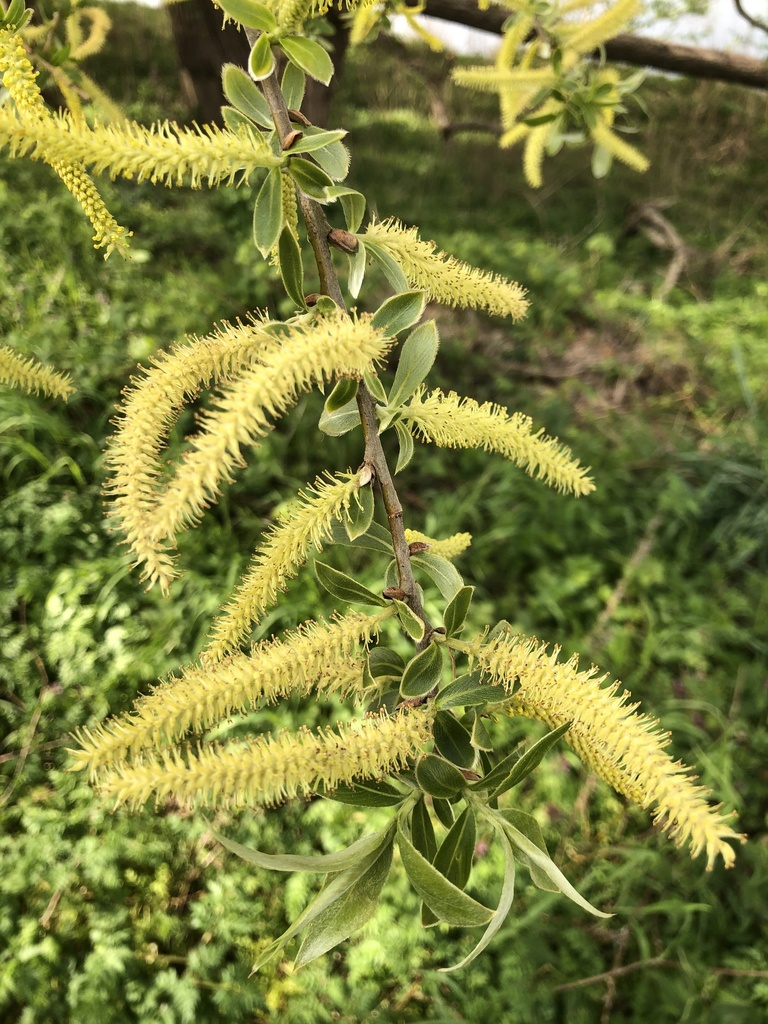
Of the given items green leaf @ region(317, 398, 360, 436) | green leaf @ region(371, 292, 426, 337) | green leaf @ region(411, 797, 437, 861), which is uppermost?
green leaf @ region(371, 292, 426, 337)

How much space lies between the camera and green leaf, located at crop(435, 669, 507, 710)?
75cm

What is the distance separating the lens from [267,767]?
583 mm

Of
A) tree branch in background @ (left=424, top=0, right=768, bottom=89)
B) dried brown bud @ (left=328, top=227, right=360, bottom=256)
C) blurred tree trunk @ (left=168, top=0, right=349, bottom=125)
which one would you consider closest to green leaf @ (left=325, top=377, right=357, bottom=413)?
dried brown bud @ (left=328, top=227, right=360, bottom=256)

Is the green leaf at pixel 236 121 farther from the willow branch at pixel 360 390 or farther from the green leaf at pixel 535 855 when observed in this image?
the green leaf at pixel 535 855

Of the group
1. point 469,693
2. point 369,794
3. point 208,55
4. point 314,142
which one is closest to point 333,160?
point 314,142

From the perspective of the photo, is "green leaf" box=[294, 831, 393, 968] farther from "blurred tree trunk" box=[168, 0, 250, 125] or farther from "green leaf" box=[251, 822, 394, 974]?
"blurred tree trunk" box=[168, 0, 250, 125]

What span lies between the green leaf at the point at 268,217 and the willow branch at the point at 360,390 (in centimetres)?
3

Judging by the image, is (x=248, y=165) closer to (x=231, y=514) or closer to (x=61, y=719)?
(x=61, y=719)

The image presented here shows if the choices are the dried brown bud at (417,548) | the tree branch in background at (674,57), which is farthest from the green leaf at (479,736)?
the tree branch in background at (674,57)

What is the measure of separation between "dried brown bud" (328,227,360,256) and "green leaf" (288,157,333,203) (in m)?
0.06

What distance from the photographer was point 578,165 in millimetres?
7035

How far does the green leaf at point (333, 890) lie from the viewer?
0.74m

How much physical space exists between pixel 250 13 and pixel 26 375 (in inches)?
18.9

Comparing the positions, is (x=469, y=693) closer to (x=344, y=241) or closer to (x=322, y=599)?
(x=344, y=241)
